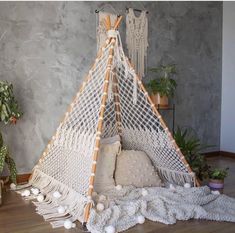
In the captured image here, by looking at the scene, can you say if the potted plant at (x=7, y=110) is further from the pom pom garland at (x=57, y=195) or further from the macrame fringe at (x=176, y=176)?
the macrame fringe at (x=176, y=176)

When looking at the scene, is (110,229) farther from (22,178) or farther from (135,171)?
(22,178)

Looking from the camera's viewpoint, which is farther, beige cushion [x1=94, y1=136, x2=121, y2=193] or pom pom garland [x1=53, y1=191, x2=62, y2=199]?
beige cushion [x1=94, y1=136, x2=121, y2=193]

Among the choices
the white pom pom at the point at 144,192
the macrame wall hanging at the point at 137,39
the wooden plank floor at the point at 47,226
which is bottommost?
the wooden plank floor at the point at 47,226

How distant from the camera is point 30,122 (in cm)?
Answer: 365

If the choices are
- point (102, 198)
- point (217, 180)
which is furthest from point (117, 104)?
point (217, 180)

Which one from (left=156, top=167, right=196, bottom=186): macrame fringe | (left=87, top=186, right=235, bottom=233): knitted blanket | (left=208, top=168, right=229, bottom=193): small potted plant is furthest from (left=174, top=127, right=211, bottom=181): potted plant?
(left=87, top=186, right=235, bottom=233): knitted blanket

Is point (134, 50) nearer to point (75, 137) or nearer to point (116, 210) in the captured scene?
point (75, 137)

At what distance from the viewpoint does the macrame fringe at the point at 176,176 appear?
3135mm

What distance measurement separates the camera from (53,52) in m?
3.72

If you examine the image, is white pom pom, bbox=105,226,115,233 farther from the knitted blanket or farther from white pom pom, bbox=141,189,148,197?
white pom pom, bbox=141,189,148,197

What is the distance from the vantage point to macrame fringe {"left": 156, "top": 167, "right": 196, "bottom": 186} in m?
3.13

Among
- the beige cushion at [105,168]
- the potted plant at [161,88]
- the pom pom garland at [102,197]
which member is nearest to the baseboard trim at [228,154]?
the potted plant at [161,88]

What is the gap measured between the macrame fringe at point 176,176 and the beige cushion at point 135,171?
0.41 feet

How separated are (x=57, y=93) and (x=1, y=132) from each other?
70 centimetres
